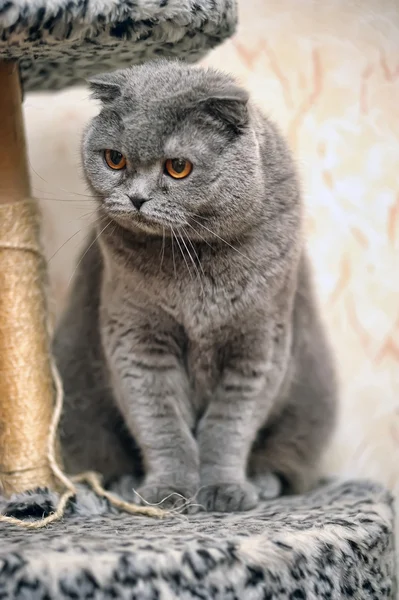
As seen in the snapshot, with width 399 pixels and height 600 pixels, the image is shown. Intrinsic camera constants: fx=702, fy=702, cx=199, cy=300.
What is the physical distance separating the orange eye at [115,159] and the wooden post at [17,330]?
0.20 m

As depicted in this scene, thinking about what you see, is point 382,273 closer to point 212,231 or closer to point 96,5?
point 212,231

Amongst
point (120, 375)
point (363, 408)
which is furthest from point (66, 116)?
point (363, 408)

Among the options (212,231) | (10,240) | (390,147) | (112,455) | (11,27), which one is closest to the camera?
(11,27)

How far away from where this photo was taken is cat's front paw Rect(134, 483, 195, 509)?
3.64 feet

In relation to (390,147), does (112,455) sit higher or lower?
lower

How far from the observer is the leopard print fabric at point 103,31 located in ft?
2.88

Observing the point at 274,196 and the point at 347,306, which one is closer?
the point at 274,196

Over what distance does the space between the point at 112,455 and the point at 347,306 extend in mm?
683

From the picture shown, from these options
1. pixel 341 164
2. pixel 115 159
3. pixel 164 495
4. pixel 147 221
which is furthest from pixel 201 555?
pixel 341 164

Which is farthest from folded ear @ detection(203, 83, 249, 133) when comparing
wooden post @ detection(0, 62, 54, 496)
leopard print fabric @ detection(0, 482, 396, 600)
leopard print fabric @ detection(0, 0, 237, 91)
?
leopard print fabric @ detection(0, 482, 396, 600)

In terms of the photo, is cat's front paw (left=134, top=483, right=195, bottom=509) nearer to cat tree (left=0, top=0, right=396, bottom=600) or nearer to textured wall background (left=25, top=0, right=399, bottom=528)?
cat tree (left=0, top=0, right=396, bottom=600)

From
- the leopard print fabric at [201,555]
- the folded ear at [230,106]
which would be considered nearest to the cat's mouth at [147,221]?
the folded ear at [230,106]

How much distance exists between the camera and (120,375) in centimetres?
123

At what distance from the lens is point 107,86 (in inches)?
41.2
